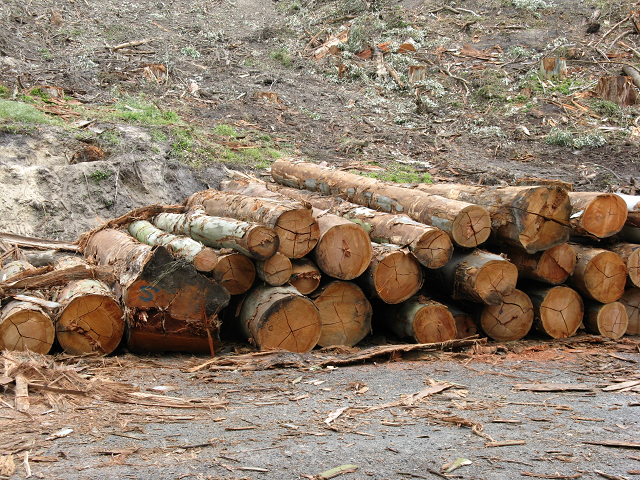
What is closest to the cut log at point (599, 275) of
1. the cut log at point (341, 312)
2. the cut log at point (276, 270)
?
the cut log at point (341, 312)

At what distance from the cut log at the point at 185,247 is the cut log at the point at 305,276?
0.81 m

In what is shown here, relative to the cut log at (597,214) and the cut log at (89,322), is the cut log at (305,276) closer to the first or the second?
the cut log at (89,322)

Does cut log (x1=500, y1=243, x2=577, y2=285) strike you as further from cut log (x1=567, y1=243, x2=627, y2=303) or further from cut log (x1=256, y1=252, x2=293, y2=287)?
cut log (x1=256, y1=252, x2=293, y2=287)

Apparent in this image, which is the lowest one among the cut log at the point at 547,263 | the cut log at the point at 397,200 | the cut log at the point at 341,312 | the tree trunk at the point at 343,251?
the cut log at the point at 341,312

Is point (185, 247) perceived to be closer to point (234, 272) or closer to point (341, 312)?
point (234, 272)

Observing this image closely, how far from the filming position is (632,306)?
6520 millimetres

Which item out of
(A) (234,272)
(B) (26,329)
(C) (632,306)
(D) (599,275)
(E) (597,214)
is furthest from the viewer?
(C) (632,306)

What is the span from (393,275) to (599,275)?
239 cm

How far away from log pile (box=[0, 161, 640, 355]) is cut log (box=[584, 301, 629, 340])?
0.7 inches

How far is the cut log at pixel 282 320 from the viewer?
17.0 feet

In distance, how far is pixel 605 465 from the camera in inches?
115

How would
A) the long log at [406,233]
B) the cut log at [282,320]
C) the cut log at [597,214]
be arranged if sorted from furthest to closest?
the cut log at [597,214] → the long log at [406,233] → the cut log at [282,320]

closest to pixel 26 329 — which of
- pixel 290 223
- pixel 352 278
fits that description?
pixel 290 223

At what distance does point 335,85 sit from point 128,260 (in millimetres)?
15117
